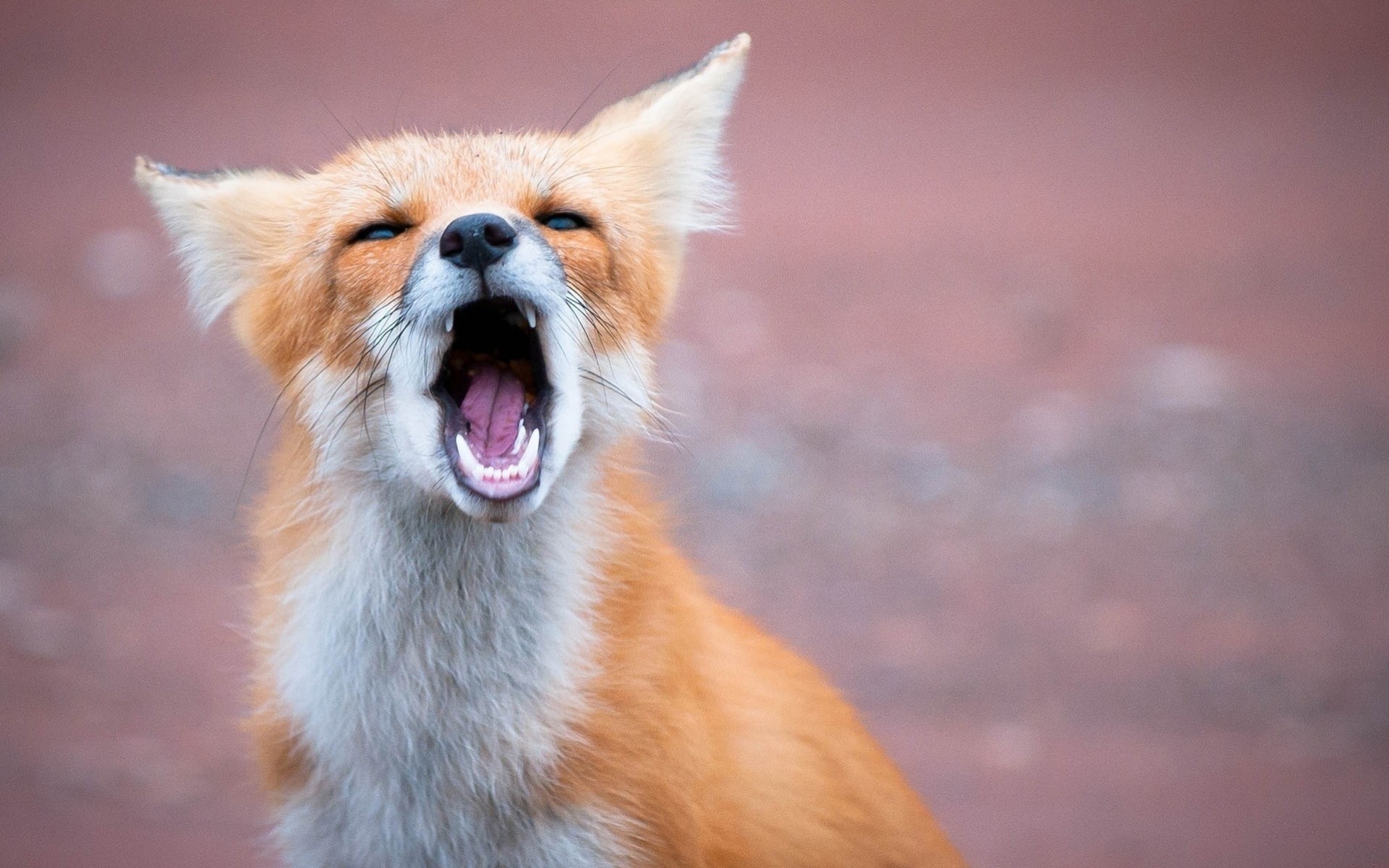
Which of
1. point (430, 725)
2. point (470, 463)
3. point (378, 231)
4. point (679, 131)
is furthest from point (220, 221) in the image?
point (430, 725)

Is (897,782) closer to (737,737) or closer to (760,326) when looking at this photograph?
(737,737)

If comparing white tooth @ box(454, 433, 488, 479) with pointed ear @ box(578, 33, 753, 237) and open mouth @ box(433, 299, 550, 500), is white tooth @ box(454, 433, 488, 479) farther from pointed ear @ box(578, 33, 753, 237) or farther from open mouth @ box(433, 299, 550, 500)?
pointed ear @ box(578, 33, 753, 237)

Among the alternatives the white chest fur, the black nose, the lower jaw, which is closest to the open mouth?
the lower jaw

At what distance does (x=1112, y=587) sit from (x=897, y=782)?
3401 millimetres

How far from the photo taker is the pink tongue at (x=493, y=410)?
2863 millimetres

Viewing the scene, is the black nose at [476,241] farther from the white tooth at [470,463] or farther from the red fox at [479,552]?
the white tooth at [470,463]

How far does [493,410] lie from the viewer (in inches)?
115

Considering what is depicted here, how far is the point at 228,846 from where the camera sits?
489 cm

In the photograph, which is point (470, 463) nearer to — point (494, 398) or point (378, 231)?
point (494, 398)

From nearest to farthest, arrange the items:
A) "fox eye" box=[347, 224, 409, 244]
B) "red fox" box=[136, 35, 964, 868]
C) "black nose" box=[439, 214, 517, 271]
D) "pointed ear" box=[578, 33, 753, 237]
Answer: "black nose" box=[439, 214, 517, 271]
"red fox" box=[136, 35, 964, 868]
"fox eye" box=[347, 224, 409, 244]
"pointed ear" box=[578, 33, 753, 237]

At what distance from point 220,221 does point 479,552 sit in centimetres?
106

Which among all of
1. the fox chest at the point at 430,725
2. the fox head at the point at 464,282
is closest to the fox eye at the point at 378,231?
the fox head at the point at 464,282

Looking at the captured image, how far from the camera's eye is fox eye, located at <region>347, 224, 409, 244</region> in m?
2.97

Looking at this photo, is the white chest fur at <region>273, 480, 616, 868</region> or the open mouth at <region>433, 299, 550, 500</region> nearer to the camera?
the open mouth at <region>433, 299, 550, 500</region>
